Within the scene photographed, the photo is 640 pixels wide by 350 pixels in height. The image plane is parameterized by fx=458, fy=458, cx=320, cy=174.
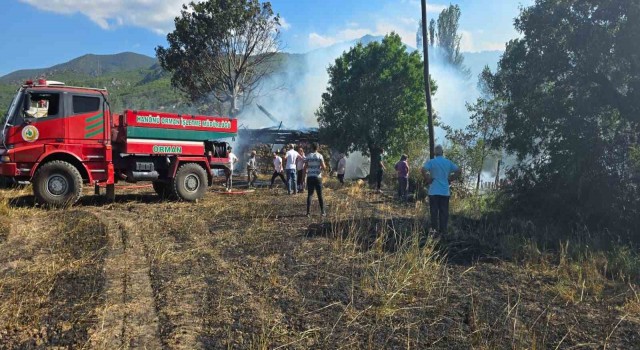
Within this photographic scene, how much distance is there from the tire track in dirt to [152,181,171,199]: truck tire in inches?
220

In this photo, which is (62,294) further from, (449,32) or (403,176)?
(449,32)

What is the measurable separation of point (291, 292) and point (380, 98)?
1796cm

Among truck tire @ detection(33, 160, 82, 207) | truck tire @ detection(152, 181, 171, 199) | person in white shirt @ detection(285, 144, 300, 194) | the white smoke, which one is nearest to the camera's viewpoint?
truck tire @ detection(33, 160, 82, 207)

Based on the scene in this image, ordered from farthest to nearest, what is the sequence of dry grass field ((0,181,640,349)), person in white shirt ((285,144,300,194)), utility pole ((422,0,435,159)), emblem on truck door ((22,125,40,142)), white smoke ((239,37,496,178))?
white smoke ((239,37,496,178)) < utility pole ((422,0,435,159)) < person in white shirt ((285,144,300,194)) < emblem on truck door ((22,125,40,142)) < dry grass field ((0,181,640,349))

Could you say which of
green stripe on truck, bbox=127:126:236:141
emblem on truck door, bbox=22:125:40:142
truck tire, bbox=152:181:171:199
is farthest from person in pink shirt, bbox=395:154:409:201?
emblem on truck door, bbox=22:125:40:142

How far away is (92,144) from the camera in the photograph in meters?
10.4

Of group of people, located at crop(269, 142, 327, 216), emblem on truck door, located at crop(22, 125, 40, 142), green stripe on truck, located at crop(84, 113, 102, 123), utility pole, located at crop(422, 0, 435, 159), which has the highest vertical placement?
utility pole, located at crop(422, 0, 435, 159)

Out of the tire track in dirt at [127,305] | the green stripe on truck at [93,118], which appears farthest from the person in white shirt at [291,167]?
the tire track in dirt at [127,305]

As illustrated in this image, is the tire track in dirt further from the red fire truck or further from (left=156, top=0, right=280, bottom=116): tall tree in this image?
(left=156, top=0, right=280, bottom=116): tall tree

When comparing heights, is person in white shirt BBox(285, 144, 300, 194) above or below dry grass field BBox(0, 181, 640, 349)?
above

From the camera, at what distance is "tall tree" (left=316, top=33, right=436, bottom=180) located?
21453mm

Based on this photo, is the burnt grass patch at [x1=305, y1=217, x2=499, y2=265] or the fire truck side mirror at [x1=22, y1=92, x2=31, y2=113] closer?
the burnt grass patch at [x1=305, y1=217, x2=499, y2=265]

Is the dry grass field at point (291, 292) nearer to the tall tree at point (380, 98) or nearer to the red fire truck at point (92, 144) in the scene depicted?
the red fire truck at point (92, 144)

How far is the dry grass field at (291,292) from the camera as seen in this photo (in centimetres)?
357
